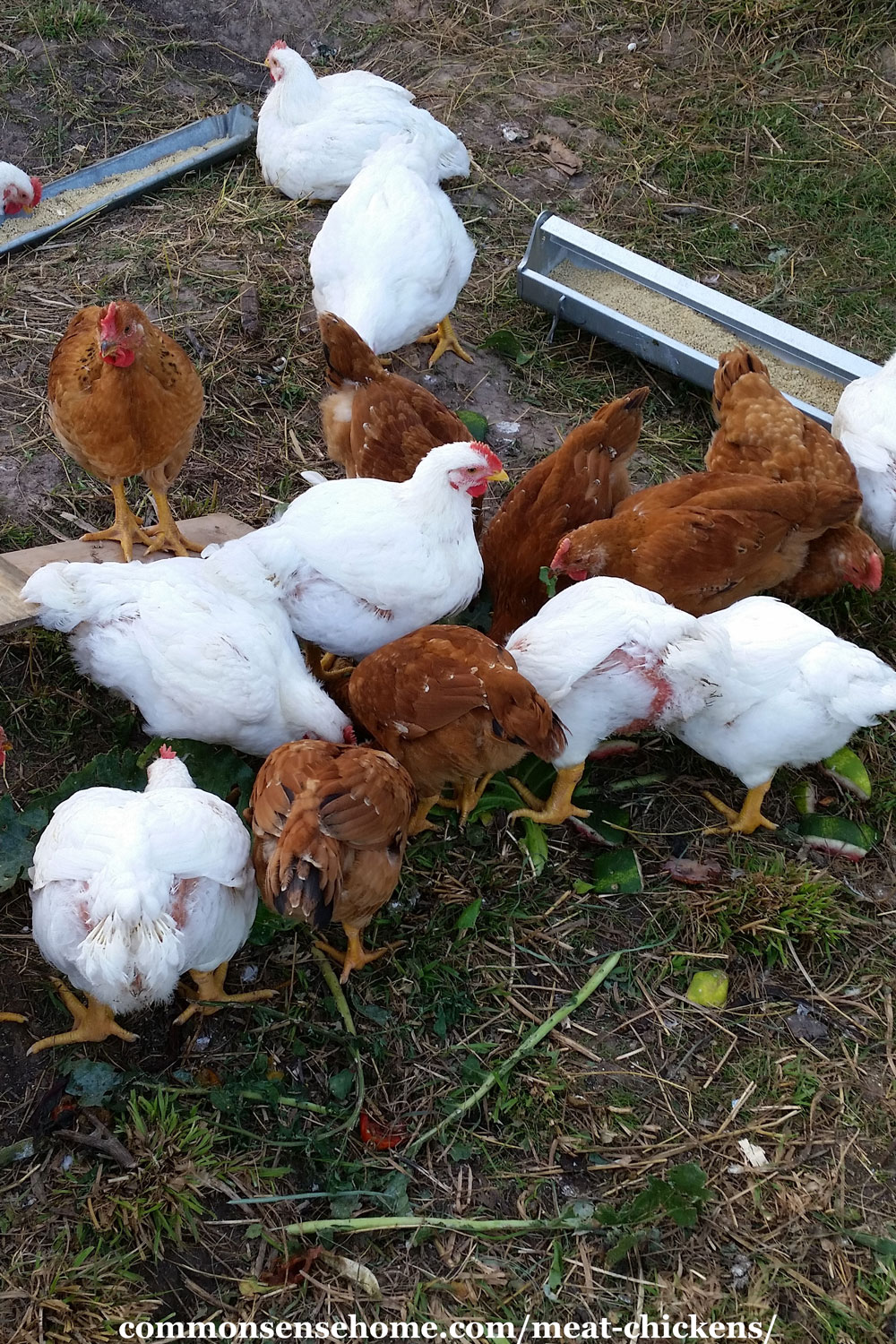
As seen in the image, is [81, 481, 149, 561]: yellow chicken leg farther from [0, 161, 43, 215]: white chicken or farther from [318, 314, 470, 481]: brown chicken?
[0, 161, 43, 215]: white chicken

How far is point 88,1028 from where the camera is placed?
2.41 meters

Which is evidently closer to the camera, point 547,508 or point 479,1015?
point 479,1015

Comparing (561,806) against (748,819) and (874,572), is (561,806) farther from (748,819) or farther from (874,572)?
(874,572)

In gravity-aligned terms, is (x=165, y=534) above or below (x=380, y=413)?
below

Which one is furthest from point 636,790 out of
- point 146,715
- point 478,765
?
point 146,715

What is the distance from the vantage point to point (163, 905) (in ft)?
7.00

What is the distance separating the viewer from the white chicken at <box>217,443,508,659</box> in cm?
291

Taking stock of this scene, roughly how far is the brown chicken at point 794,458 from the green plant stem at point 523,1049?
5.17ft

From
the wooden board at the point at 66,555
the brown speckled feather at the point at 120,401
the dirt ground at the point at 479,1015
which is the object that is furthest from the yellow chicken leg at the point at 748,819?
the brown speckled feather at the point at 120,401

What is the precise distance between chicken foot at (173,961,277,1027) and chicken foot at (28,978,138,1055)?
0.15 meters

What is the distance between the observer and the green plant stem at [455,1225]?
7.29 feet

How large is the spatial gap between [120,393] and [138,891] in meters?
1.55

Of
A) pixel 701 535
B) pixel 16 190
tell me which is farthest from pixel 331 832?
pixel 16 190

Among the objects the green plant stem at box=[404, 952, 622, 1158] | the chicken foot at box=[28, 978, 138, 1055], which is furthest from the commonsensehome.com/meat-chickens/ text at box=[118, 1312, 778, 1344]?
the chicken foot at box=[28, 978, 138, 1055]
